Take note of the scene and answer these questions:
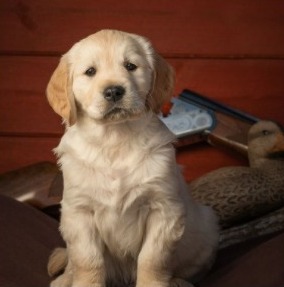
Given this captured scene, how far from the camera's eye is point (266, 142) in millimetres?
2342

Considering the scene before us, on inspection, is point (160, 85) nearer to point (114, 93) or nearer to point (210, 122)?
point (114, 93)

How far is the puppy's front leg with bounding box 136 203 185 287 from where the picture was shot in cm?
147

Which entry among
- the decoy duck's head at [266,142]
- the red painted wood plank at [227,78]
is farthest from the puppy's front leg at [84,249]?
the red painted wood plank at [227,78]

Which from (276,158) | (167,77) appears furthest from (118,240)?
(276,158)

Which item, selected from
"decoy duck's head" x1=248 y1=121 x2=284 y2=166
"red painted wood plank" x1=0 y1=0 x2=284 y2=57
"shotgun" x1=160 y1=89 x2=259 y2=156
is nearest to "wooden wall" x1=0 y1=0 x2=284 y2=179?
"red painted wood plank" x1=0 y1=0 x2=284 y2=57

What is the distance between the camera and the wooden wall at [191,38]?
265cm

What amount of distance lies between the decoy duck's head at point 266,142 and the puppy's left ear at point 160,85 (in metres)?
0.93

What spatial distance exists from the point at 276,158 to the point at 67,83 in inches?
46.4

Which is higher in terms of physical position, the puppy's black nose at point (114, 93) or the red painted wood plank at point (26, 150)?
the puppy's black nose at point (114, 93)

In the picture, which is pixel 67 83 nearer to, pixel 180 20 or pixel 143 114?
pixel 143 114

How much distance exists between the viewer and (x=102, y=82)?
54.8 inches

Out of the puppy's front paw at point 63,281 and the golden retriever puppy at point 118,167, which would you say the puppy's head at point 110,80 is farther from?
the puppy's front paw at point 63,281

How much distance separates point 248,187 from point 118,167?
762 millimetres

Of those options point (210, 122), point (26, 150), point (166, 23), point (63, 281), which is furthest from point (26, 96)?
point (63, 281)
